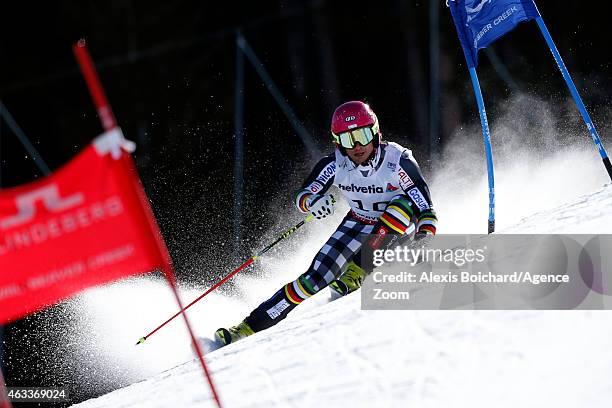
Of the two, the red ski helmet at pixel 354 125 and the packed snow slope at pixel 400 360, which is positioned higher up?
the red ski helmet at pixel 354 125

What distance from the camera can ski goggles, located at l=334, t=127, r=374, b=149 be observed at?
5055mm

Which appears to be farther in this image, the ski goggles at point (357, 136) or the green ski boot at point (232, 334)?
the ski goggles at point (357, 136)

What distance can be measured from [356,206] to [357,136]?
52cm

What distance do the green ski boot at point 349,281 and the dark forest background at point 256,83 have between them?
2983mm

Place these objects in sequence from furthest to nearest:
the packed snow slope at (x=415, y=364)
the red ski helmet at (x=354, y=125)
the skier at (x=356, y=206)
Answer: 1. the red ski helmet at (x=354, y=125)
2. the skier at (x=356, y=206)
3. the packed snow slope at (x=415, y=364)

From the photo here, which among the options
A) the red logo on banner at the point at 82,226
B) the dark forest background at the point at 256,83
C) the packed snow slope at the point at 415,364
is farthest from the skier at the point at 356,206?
the dark forest background at the point at 256,83

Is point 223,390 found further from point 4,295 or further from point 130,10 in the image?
point 130,10

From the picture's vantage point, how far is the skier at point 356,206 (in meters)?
4.93

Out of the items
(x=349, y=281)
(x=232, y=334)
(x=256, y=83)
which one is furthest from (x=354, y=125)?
(x=256, y=83)

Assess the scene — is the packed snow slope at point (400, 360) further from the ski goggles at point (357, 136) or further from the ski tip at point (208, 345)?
the ski goggles at point (357, 136)

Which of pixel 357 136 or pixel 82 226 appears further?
pixel 357 136

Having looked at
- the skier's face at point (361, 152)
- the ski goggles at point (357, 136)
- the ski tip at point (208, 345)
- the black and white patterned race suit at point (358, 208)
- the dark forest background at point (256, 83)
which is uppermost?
the dark forest background at point (256, 83)

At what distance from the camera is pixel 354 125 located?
5.03 metres

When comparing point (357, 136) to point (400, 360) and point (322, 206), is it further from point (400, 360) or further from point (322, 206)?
point (400, 360)
